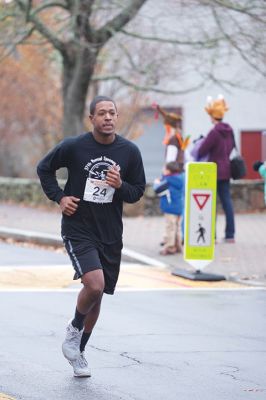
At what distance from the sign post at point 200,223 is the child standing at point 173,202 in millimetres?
1798

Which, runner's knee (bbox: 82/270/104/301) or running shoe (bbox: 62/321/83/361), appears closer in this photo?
runner's knee (bbox: 82/270/104/301)

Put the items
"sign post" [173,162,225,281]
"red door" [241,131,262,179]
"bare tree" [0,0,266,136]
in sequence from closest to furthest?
"sign post" [173,162,225,281]
"bare tree" [0,0,266,136]
"red door" [241,131,262,179]

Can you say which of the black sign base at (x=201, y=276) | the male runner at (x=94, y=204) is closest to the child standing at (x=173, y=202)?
the black sign base at (x=201, y=276)

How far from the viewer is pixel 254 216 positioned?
21.8m

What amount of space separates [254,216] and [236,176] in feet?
18.7

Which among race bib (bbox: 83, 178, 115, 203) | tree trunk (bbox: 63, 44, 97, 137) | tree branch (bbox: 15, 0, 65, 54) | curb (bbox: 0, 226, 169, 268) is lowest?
curb (bbox: 0, 226, 169, 268)

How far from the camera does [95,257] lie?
24.6 feet

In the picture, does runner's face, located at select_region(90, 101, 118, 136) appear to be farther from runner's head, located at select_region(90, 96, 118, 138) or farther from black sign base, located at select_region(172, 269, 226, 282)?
black sign base, located at select_region(172, 269, 226, 282)

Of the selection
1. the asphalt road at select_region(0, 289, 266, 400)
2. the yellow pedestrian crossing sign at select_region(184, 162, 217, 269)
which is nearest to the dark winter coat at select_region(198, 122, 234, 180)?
the yellow pedestrian crossing sign at select_region(184, 162, 217, 269)

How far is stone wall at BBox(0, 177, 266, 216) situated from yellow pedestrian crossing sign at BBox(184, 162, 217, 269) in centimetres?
774

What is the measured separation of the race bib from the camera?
7.49 metres

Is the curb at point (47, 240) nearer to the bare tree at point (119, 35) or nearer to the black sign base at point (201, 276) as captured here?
the black sign base at point (201, 276)

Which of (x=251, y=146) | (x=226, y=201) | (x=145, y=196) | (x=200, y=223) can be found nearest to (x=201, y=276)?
(x=200, y=223)

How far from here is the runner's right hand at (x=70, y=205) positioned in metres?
7.48
